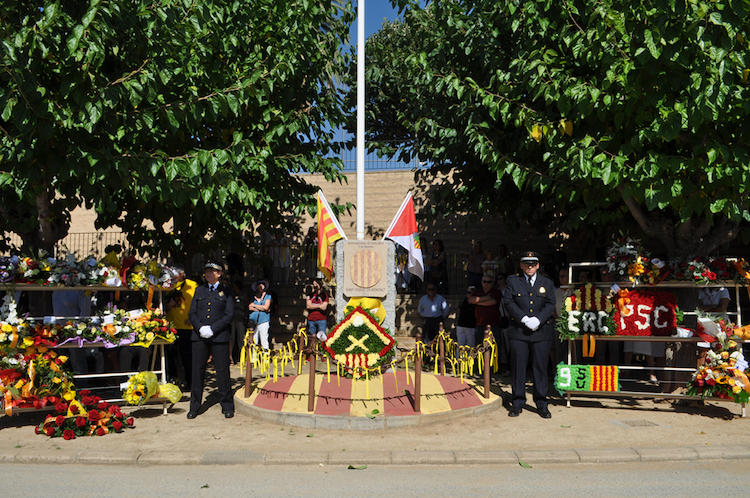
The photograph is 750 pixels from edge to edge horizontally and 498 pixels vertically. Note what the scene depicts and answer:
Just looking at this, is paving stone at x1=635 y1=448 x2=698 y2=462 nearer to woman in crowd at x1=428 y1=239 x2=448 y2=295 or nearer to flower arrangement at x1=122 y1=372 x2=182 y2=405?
flower arrangement at x1=122 y1=372 x2=182 y2=405

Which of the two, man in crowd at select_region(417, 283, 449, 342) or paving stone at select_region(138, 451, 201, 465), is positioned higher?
man in crowd at select_region(417, 283, 449, 342)

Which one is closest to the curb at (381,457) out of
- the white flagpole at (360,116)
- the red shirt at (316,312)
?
the white flagpole at (360,116)

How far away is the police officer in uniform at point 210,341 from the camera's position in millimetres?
9125

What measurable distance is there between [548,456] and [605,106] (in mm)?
4817

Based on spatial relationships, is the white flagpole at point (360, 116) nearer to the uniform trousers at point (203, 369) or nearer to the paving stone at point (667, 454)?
the uniform trousers at point (203, 369)

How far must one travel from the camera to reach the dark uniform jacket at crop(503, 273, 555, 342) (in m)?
9.35

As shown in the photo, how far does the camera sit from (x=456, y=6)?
1188 centimetres

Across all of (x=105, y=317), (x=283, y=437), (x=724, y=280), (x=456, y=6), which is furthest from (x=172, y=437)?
(x=456, y=6)

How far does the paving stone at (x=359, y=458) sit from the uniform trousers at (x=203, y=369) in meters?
2.60

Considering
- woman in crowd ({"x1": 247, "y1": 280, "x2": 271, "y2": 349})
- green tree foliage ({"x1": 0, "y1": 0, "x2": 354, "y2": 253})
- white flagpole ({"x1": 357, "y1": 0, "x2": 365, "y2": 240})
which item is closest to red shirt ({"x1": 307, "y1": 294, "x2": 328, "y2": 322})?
woman in crowd ({"x1": 247, "y1": 280, "x2": 271, "y2": 349})

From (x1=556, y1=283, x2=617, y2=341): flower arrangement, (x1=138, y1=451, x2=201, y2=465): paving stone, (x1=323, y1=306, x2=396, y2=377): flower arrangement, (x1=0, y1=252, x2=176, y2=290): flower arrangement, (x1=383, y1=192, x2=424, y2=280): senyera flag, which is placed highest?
(x1=383, y1=192, x2=424, y2=280): senyera flag

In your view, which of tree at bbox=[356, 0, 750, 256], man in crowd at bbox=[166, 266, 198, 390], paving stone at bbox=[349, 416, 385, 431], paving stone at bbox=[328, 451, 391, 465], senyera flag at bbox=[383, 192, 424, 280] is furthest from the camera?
senyera flag at bbox=[383, 192, 424, 280]

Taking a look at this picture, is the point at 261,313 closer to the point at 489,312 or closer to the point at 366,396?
the point at 489,312

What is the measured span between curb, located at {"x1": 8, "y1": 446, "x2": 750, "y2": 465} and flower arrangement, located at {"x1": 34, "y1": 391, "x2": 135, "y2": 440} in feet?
2.52
